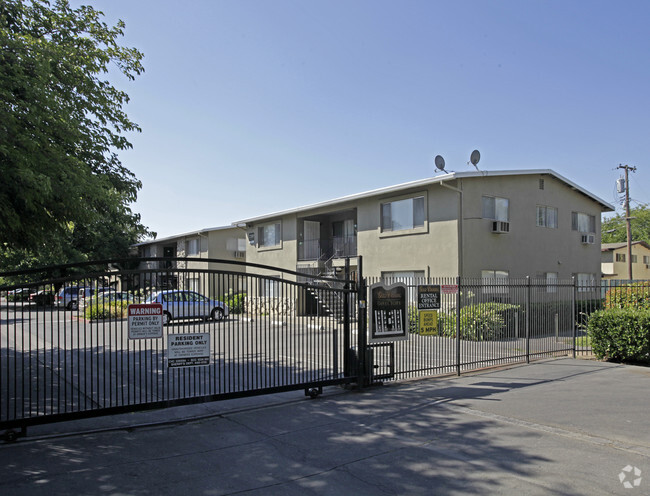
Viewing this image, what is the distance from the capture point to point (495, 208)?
66.1ft

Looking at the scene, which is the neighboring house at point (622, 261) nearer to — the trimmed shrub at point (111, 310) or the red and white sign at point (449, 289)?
the red and white sign at point (449, 289)

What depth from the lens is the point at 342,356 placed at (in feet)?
30.2

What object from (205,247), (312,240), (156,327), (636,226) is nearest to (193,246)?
(205,247)

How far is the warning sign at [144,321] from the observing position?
6621mm

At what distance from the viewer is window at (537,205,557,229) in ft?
73.1

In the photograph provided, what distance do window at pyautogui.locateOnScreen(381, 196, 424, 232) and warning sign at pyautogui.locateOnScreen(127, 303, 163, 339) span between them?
14.9 metres

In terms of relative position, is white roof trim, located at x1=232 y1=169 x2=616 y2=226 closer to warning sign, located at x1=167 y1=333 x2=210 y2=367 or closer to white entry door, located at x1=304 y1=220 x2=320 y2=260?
white entry door, located at x1=304 y1=220 x2=320 y2=260

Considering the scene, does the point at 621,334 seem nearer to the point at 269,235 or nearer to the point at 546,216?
the point at 546,216

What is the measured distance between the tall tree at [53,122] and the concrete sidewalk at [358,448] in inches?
125

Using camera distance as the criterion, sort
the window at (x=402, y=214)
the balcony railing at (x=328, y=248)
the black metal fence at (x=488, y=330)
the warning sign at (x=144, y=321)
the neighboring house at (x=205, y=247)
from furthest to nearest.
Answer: the neighboring house at (x=205, y=247) → the balcony railing at (x=328, y=248) → the window at (x=402, y=214) → the black metal fence at (x=488, y=330) → the warning sign at (x=144, y=321)

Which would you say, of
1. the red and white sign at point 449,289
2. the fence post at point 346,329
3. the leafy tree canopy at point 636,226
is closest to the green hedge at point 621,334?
the red and white sign at point 449,289

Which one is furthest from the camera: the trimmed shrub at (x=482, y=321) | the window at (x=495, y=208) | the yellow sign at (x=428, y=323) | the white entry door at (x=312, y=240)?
the white entry door at (x=312, y=240)

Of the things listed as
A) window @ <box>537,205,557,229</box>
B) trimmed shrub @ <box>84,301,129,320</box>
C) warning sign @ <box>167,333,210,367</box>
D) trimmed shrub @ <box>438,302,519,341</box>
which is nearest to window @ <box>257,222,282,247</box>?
window @ <box>537,205,557,229</box>

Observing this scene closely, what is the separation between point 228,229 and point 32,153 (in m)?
28.2
